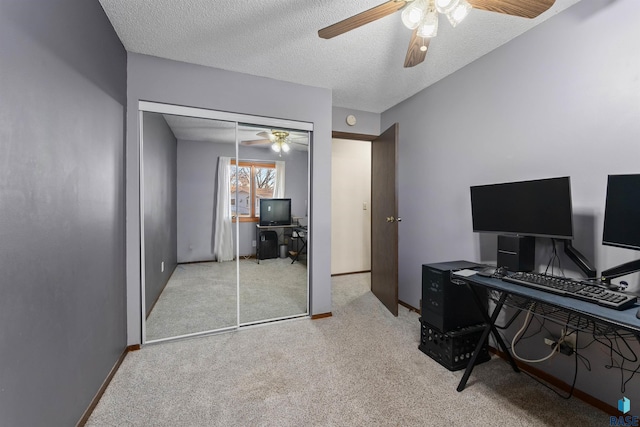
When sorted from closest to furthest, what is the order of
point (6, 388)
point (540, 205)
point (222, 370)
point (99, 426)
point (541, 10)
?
point (6, 388) < point (541, 10) < point (99, 426) < point (540, 205) < point (222, 370)

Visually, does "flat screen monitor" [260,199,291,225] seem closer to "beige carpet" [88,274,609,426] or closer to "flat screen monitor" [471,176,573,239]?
"beige carpet" [88,274,609,426]

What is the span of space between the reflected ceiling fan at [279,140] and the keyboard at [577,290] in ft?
7.45

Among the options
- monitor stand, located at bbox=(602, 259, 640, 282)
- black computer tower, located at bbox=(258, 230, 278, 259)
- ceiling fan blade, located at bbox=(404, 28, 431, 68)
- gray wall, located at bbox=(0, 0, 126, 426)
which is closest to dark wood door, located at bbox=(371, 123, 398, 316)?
ceiling fan blade, located at bbox=(404, 28, 431, 68)

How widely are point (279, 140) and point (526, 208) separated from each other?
7.50 ft

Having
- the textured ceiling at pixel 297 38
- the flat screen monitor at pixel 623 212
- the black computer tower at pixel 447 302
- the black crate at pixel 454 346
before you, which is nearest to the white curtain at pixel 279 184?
the textured ceiling at pixel 297 38

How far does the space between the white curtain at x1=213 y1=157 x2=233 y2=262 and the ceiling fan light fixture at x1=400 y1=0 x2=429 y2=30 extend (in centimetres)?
200

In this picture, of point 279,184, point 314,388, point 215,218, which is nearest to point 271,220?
point 279,184

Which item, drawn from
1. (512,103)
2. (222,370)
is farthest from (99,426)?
(512,103)

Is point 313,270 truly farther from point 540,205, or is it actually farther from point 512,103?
point 512,103

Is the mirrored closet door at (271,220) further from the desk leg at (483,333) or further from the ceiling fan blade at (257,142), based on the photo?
the desk leg at (483,333)

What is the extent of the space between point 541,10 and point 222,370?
2.99 metres

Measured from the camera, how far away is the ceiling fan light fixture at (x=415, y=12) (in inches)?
52.0

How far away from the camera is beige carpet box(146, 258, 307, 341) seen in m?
2.62

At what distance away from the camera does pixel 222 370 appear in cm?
202
